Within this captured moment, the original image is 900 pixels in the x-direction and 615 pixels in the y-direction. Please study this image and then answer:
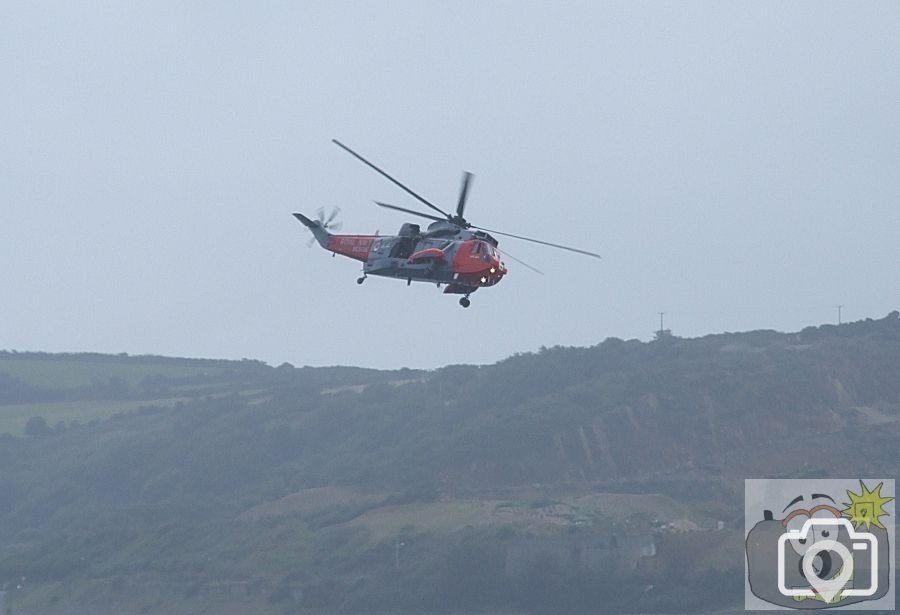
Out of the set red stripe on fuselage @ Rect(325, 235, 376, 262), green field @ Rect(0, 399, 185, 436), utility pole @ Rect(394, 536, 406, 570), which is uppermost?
red stripe on fuselage @ Rect(325, 235, 376, 262)

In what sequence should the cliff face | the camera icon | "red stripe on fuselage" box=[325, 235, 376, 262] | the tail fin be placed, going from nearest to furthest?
"red stripe on fuselage" box=[325, 235, 376, 262], the tail fin, the camera icon, the cliff face

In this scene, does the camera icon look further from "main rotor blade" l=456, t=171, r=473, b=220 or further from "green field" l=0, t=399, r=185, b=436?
"green field" l=0, t=399, r=185, b=436

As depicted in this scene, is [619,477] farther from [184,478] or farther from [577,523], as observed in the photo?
[184,478]

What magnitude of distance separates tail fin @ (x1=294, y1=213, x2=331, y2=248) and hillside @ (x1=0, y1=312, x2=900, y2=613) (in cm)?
2371

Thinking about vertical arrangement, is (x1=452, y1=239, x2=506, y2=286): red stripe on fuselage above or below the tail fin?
below

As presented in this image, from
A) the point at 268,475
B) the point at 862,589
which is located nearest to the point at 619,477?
the point at 268,475

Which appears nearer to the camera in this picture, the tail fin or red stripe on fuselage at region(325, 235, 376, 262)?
red stripe on fuselage at region(325, 235, 376, 262)

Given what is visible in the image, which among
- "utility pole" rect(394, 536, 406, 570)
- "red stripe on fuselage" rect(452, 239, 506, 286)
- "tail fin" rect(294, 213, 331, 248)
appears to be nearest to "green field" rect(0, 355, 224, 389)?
"utility pole" rect(394, 536, 406, 570)

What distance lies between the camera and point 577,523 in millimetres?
87500

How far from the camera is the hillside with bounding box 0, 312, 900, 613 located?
82562mm

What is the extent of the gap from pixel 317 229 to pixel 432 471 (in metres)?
46.5

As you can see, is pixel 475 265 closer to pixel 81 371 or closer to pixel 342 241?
pixel 342 241

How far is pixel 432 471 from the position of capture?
352ft

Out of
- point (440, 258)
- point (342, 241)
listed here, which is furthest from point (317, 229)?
point (440, 258)
